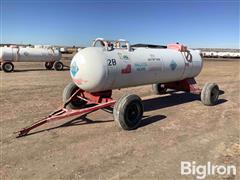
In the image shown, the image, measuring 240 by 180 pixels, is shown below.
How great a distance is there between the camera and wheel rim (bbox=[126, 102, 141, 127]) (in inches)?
275

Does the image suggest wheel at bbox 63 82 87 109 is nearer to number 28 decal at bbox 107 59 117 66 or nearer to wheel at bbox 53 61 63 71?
number 28 decal at bbox 107 59 117 66

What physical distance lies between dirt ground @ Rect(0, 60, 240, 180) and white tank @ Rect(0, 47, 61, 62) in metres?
14.8

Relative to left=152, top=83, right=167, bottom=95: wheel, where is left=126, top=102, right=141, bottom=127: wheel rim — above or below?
below

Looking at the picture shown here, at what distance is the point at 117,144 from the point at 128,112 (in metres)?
1.18

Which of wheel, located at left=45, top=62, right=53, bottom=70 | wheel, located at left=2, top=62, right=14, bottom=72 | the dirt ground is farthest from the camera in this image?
wheel, located at left=45, top=62, right=53, bottom=70

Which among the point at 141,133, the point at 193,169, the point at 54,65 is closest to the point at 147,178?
the point at 193,169

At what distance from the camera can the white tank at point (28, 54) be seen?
2286 cm

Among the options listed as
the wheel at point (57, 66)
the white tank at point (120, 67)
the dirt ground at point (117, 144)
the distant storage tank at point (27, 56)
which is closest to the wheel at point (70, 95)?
the dirt ground at point (117, 144)

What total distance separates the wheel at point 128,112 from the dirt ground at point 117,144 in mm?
243

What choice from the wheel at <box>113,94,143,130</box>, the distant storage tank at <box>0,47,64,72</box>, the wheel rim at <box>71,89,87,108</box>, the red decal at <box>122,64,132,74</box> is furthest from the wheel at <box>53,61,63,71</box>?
the wheel at <box>113,94,143,130</box>

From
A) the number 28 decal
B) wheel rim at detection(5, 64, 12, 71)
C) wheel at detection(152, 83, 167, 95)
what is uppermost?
wheel rim at detection(5, 64, 12, 71)

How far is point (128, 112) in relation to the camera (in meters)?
7.00

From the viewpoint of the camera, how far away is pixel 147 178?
4.61 meters

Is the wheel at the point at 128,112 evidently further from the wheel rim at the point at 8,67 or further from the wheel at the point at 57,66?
the wheel at the point at 57,66
